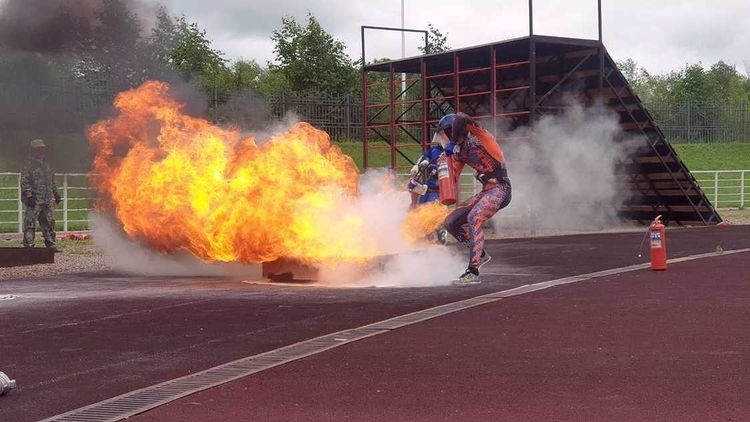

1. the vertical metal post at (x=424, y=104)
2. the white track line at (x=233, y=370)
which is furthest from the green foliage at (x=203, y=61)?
the white track line at (x=233, y=370)

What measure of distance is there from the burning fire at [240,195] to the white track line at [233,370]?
3215 millimetres

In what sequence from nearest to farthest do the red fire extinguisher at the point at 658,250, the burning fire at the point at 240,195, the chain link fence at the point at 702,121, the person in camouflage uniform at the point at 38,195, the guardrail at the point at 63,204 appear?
the burning fire at the point at 240,195
the red fire extinguisher at the point at 658,250
the person in camouflage uniform at the point at 38,195
the guardrail at the point at 63,204
the chain link fence at the point at 702,121

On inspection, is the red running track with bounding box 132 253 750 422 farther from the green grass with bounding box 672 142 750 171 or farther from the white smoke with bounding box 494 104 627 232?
the green grass with bounding box 672 142 750 171

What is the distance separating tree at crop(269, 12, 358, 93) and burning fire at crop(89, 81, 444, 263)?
23775 mm

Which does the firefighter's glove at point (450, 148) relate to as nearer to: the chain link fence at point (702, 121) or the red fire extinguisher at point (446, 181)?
the red fire extinguisher at point (446, 181)

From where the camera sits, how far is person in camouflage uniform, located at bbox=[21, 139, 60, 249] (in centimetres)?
1800

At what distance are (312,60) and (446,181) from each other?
2696 cm

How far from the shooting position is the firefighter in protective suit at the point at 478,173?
12273mm

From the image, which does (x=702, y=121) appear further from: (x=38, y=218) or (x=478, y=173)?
(x=478, y=173)

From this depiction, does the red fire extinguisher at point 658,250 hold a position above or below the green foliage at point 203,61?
below

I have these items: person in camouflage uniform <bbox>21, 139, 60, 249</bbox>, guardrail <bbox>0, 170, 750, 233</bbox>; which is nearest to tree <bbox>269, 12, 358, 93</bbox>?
guardrail <bbox>0, 170, 750, 233</bbox>

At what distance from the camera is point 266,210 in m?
12.6

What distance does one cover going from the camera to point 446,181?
484 inches

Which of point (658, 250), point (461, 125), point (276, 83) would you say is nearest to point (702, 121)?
point (276, 83)
